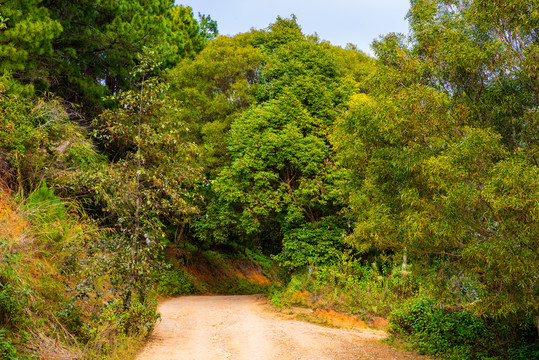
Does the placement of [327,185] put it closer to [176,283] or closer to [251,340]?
[251,340]

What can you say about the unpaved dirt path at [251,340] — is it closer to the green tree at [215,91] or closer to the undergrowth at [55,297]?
the undergrowth at [55,297]

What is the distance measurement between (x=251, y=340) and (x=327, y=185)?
7.45m

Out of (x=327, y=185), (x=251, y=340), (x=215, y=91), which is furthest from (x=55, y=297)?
(x=215, y=91)

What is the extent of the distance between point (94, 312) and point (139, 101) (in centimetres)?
474

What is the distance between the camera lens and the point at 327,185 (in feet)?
52.4

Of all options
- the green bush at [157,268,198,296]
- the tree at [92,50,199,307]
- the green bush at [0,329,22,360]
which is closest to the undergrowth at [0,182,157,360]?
the green bush at [0,329,22,360]

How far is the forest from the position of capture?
21.7 feet

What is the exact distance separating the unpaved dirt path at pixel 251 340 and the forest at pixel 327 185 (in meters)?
0.74

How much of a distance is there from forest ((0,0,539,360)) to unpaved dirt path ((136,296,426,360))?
2.43ft

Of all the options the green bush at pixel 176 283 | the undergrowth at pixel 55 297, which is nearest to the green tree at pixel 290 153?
the green bush at pixel 176 283

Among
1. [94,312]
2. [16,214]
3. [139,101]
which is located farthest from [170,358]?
[139,101]

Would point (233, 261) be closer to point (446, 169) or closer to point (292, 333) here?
point (292, 333)

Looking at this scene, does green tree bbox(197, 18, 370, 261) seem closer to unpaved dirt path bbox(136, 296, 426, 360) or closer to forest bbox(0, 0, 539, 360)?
forest bbox(0, 0, 539, 360)

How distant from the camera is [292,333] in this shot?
11.0m
